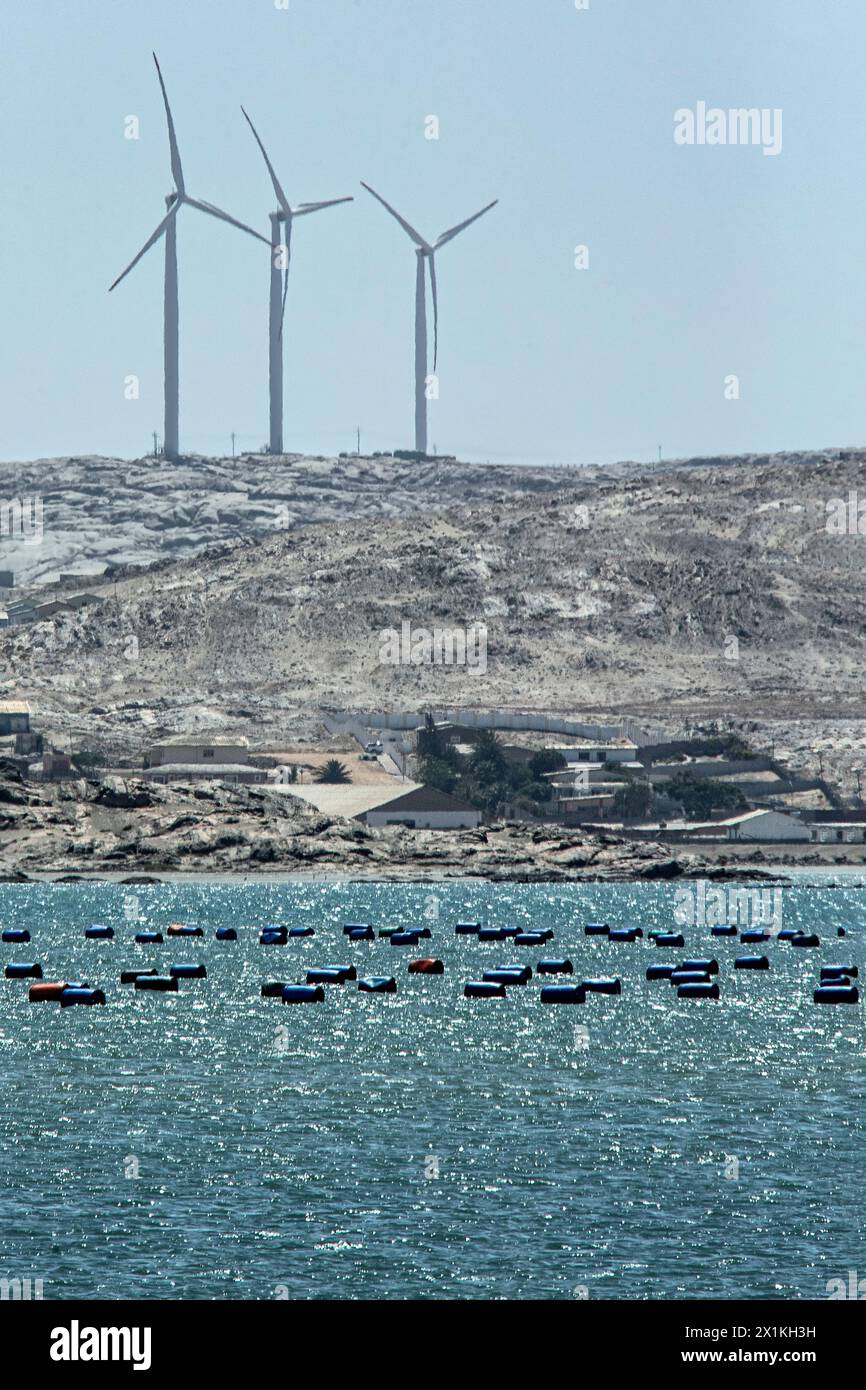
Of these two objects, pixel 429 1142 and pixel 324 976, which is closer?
pixel 429 1142

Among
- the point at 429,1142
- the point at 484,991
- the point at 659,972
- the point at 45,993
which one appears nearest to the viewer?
the point at 429,1142

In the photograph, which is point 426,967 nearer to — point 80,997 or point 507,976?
point 507,976

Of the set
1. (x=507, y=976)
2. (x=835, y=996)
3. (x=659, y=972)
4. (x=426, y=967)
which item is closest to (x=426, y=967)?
(x=426, y=967)

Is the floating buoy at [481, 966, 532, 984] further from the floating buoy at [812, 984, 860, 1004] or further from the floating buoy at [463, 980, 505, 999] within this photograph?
the floating buoy at [812, 984, 860, 1004]

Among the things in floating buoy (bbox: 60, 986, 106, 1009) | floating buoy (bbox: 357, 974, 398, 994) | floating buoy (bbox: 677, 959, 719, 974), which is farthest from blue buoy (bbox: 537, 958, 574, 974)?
floating buoy (bbox: 60, 986, 106, 1009)

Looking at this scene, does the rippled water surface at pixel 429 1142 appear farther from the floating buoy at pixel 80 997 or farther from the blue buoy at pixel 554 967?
the blue buoy at pixel 554 967

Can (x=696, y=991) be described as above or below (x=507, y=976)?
below
